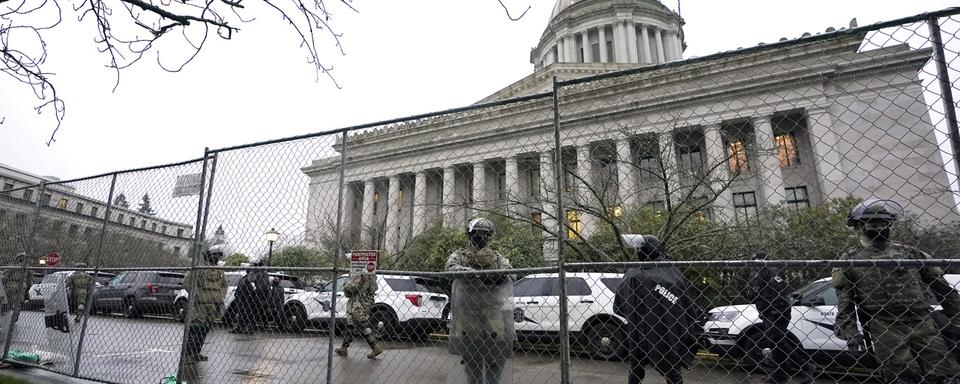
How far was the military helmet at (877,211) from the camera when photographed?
3309 millimetres

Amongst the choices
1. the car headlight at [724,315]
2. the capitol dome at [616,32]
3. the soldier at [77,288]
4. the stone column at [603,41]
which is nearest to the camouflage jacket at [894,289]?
the car headlight at [724,315]

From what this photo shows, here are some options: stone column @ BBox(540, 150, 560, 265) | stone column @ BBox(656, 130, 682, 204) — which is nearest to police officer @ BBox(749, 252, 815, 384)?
stone column @ BBox(656, 130, 682, 204)

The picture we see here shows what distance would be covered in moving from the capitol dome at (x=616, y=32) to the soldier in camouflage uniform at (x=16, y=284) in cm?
4882

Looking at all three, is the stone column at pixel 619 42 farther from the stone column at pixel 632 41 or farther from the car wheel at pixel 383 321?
the car wheel at pixel 383 321

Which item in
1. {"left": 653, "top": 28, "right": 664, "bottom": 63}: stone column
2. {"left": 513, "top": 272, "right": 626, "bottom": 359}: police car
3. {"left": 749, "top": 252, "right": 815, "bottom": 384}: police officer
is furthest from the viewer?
{"left": 653, "top": 28, "right": 664, "bottom": 63}: stone column

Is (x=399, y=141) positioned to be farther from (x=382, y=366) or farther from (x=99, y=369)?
(x=99, y=369)

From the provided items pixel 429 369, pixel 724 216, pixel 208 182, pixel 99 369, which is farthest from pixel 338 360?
pixel 724 216

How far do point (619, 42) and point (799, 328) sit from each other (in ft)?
154

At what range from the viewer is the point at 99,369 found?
6.22 meters

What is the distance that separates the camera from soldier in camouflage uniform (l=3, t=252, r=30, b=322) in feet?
18.2

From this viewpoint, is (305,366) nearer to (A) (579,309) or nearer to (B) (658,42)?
(A) (579,309)

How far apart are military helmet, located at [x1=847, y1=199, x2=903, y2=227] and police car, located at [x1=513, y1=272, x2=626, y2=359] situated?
4396mm

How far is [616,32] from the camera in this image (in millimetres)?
49188

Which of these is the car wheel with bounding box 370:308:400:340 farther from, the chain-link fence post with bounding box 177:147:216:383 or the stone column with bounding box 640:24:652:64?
the stone column with bounding box 640:24:652:64
